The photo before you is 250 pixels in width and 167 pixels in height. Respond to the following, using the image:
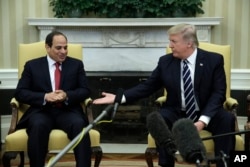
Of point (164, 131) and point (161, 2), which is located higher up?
point (161, 2)

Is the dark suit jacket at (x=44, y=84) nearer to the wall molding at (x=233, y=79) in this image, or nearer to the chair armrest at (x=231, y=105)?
the chair armrest at (x=231, y=105)

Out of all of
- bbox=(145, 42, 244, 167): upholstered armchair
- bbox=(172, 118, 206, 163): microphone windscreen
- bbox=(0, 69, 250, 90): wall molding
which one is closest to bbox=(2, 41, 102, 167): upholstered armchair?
bbox=(145, 42, 244, 167): upholstered armchair

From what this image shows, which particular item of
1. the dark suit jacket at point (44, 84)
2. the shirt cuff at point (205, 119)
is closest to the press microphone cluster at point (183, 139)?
the shirt cuff at point (205, 119)

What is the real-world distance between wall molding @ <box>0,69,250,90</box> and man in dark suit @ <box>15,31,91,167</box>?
1414 millimetres

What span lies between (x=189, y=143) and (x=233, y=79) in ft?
12.3

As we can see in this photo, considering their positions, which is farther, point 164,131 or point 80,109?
point 80,109

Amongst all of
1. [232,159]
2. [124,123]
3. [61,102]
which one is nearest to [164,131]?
[232,159]

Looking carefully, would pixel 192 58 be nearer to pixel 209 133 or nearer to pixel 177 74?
pixel 177 74

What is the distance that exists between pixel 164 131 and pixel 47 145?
191cm

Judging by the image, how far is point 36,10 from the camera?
4785mm

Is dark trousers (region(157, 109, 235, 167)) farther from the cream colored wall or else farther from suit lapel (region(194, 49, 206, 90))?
the cream colored wall

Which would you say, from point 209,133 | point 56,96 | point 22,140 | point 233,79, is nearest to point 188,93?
point 209,133

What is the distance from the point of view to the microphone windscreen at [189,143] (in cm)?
113

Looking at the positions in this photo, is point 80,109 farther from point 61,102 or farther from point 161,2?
point 161,2
